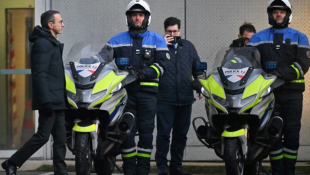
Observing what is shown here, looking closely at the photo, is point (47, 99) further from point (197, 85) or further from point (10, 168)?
point (197, 85)

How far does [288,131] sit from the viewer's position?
8.30 m

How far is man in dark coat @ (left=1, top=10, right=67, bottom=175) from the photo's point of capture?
7887mm

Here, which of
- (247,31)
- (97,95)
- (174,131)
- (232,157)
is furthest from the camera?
(247,31)

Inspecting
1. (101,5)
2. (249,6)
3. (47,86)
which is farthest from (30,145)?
(249,6)

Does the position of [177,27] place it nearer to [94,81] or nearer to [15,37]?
[94,81]

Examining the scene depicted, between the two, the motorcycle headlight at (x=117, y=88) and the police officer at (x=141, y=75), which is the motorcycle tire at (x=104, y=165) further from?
the motorcycle headlight at (x=117, y=88)

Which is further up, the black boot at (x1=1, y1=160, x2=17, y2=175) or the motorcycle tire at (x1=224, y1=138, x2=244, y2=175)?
the motorcycle tire at (x1=224, y1=138, x2=244, y2=175)

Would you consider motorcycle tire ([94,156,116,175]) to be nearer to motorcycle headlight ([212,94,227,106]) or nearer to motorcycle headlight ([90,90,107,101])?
motorcycle headlight ([90,90,107,101])

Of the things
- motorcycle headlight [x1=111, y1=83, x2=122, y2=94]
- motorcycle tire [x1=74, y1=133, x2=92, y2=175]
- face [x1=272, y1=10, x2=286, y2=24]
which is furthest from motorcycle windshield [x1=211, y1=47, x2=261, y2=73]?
motorcycle tire [x1=74, y1=133, x2=92, y2=175]

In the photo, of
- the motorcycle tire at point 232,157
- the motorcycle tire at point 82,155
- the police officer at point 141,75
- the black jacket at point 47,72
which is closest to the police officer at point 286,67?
the motorcycle tire at point 232,157

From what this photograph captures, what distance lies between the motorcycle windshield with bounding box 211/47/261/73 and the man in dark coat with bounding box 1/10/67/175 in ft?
5.44

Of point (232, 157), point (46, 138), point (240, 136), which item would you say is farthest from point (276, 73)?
point (46, 138)

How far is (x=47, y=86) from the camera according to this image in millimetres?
7902

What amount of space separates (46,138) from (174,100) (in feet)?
6.55
